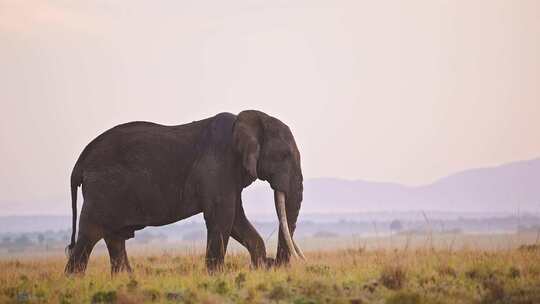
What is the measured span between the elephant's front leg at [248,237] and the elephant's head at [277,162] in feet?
2.64

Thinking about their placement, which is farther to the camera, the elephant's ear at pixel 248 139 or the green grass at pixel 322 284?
the elephant's ear at pixel 248 139

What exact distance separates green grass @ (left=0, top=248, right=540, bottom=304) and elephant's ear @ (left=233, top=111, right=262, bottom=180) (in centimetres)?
235

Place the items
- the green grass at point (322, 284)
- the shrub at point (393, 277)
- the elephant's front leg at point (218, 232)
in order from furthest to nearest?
the elephant's front leg at point (218, 232) → the shrub at point (393, 277) → the green grass at point (322, 284)

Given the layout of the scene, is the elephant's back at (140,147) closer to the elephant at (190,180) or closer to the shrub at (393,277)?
the elephant at (190,180)

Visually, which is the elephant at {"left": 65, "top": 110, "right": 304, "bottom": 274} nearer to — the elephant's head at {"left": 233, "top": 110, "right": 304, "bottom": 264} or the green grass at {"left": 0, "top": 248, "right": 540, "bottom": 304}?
the elephant's head at {"left": 233, "top": 110, "right": 304, "bottom": 264}

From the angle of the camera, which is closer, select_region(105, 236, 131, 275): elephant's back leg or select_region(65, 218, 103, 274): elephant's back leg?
select_region(65, 218, 103, 274): elephant's back leg

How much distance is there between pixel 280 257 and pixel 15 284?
568 cm

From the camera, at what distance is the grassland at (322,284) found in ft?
61.7

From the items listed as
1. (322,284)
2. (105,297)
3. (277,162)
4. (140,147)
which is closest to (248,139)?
(277,162)

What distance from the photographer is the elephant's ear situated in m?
23.3

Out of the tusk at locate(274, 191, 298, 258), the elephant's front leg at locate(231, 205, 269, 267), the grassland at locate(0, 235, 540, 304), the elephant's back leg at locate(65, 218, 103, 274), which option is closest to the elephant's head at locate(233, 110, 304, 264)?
the tusk at locate(274, 191, 298, 258)

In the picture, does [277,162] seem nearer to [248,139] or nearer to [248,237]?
[248,139]

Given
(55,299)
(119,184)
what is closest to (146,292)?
(55,299)

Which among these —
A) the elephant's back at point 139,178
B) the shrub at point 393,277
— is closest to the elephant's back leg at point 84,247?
the elephant's back at point 139,178
